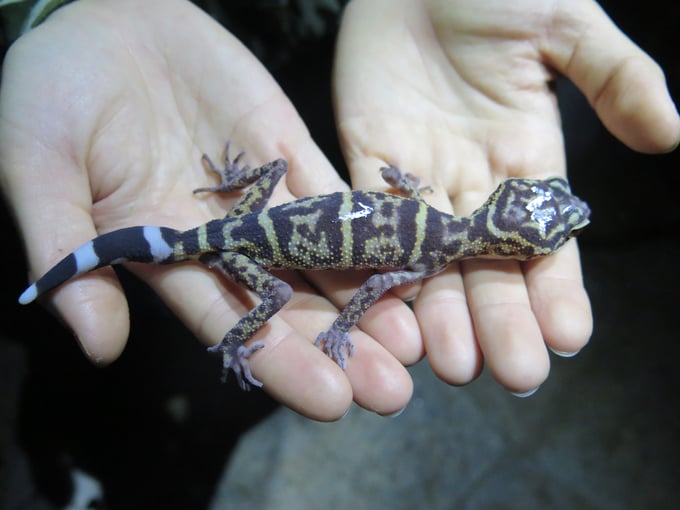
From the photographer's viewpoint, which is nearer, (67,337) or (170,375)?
(67,337)

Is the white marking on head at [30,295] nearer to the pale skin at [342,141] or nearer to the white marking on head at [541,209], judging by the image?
the pale skin at [342,141]

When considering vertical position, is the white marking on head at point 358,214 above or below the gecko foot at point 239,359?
above

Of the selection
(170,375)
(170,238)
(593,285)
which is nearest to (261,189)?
(170,238)

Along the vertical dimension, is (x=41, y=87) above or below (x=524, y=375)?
above

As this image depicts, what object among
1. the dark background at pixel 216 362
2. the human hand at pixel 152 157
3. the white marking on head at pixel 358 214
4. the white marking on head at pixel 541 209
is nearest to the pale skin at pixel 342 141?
the human hand at pixel 152 157

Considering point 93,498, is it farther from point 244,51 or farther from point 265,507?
point 244,51

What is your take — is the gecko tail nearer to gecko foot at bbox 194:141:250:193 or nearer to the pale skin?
the pale skin
